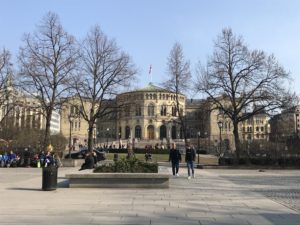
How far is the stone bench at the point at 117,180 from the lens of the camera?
1844 cm

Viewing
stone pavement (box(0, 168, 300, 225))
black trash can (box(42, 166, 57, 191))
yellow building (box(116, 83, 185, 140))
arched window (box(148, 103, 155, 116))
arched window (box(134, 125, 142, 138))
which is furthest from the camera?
arched window (box(134, 125, 142, 138))

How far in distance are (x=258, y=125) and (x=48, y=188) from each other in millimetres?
148351

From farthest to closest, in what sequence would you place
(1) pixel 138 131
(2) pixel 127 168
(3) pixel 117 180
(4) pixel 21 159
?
1. (1) pixel 138 131
2. (4) pixel 21 159
3. (2) pixel 127 168
4. (3) pixel 117 180

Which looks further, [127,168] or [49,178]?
[127,168]

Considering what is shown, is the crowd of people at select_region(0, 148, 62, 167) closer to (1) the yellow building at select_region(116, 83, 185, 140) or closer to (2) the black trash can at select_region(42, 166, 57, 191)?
(2) the black trash can at select_region(42, 166, 57, 191)

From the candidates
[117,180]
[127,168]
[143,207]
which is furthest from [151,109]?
[143,207]

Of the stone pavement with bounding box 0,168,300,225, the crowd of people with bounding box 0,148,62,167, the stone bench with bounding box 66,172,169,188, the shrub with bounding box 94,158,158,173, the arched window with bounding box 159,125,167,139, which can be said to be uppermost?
the arched window with bounding box 159,125,167,139

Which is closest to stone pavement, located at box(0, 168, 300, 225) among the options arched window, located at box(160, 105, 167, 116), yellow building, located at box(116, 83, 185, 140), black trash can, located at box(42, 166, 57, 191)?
black trash can, located at box(42, 166, 57, 191)

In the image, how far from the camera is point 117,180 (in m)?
18.6

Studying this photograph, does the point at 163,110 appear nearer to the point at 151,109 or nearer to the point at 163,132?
the point at 151,109

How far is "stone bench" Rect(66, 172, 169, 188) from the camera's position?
60.5 ft

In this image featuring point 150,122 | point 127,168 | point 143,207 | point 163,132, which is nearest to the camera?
point 143,207

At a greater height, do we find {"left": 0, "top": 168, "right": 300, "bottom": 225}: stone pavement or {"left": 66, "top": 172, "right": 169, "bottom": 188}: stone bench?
{"left": 66, "top": 172, "right": 169, "bottom": 188}: stone bench

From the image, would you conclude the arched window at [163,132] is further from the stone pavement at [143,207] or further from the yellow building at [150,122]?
the stone pavement at [143,207]
